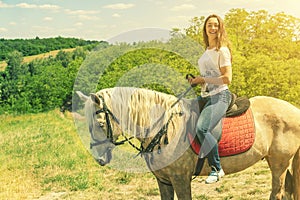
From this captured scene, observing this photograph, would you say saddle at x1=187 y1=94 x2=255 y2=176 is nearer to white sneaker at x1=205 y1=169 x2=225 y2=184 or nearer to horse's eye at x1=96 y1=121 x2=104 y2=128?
white sneaker at x1=205 y1=169 x2=225 y2=184

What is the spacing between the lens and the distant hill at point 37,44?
6944cm

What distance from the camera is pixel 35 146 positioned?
13469mm

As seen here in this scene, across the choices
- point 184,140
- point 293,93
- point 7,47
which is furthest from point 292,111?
point 7,47

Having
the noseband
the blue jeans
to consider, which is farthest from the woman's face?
the noseband

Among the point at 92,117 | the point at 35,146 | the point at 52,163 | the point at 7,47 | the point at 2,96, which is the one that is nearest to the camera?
the point at 92,117

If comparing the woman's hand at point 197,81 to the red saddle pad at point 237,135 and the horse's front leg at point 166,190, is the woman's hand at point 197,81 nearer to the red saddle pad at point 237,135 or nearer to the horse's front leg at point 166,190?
the red saddle pad at point 237,135

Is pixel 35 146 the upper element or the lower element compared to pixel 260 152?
lower

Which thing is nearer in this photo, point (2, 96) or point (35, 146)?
point (35, 146)

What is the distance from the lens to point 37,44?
240 feet

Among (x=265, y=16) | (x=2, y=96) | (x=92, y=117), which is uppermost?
(x=265, y=16)

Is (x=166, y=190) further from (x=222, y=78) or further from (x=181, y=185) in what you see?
(x=222, y=78)

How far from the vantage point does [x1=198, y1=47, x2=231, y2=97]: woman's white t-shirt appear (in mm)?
3955

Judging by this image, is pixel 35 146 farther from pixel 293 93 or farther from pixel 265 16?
pixel 265 16

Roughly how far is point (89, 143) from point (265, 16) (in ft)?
79.1
